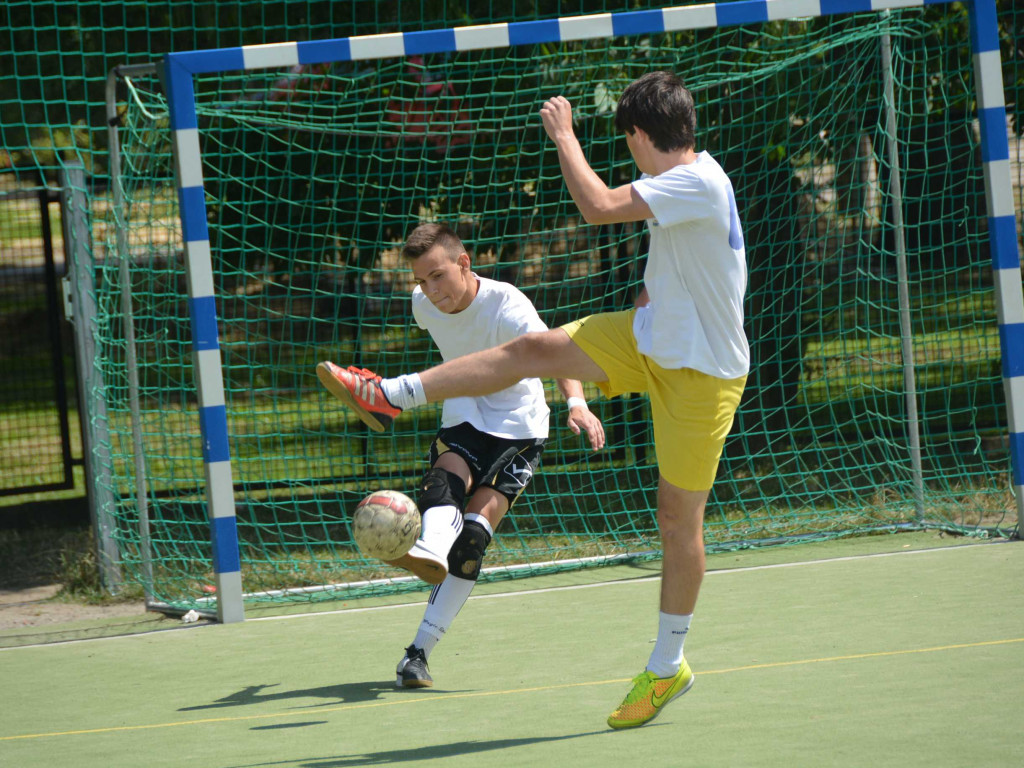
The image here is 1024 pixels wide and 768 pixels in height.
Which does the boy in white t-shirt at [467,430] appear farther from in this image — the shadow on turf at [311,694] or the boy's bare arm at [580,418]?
the shadow on turf at [311,694]

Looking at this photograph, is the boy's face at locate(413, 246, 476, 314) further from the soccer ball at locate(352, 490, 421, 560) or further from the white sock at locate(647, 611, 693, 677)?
the white sock at locate(647, 611, 693, 677)

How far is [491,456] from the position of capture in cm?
468

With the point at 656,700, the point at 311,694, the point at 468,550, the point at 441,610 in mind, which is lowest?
the point at 311,694

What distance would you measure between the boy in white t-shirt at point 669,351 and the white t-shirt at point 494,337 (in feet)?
2.88

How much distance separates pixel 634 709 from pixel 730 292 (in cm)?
129

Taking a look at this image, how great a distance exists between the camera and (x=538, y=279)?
8648 millimetres

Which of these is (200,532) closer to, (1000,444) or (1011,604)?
(1011,604)

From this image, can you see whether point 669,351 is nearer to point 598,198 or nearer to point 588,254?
point 598,198

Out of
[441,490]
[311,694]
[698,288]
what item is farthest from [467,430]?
[698,288]

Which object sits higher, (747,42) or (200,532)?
(747,42)

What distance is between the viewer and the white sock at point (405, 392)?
3.77 m

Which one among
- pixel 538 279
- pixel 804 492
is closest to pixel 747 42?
pixel 538 279

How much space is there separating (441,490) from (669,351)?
1153 millimetres

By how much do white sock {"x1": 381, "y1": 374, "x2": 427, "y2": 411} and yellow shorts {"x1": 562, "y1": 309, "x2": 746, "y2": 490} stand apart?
1.65 feet
